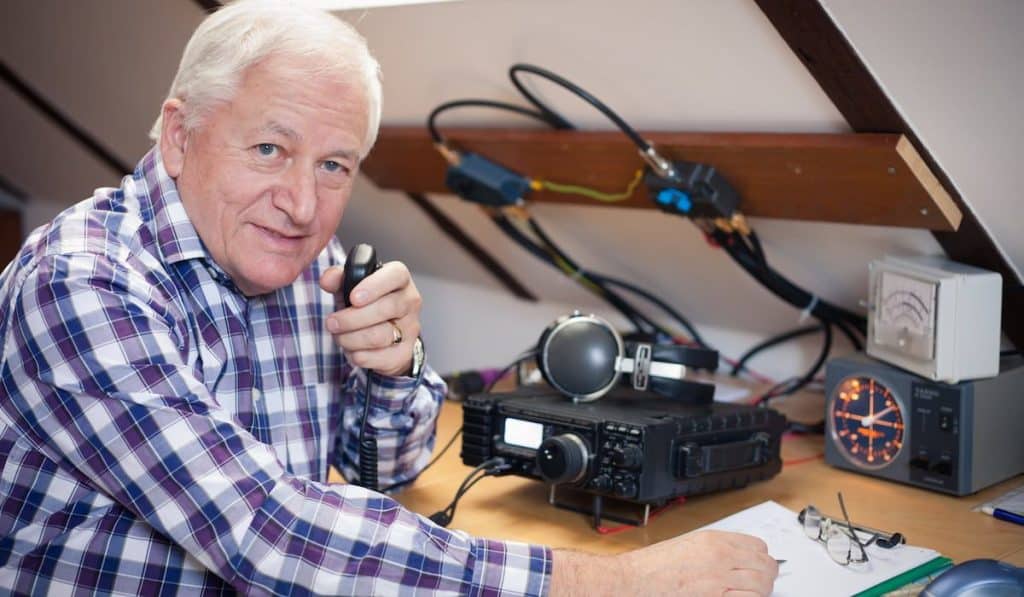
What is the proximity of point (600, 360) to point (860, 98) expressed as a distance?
56cm

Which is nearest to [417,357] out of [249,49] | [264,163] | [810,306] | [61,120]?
[264,163]

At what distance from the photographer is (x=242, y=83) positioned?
132 centimetres

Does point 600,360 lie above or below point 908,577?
above

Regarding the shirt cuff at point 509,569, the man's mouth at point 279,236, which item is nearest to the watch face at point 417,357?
the man's mouth at point 279,236

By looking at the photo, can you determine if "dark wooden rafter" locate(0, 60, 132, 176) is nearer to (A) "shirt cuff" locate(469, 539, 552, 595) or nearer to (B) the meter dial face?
(B) the meter dial face

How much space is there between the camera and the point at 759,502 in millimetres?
1657

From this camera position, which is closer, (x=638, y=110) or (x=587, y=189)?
(x=638, y=110)

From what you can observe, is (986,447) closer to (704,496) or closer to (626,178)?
(704,496)

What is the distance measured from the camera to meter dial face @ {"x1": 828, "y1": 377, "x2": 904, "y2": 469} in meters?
1.76

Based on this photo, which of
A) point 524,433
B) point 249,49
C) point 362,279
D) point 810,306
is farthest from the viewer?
point 810,306

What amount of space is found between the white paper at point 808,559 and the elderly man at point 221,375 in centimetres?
11

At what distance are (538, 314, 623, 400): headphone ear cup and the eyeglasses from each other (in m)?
0.36

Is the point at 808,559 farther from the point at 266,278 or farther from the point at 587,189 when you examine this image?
the point at 587,189

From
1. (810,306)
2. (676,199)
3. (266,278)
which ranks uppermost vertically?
(676,199)
